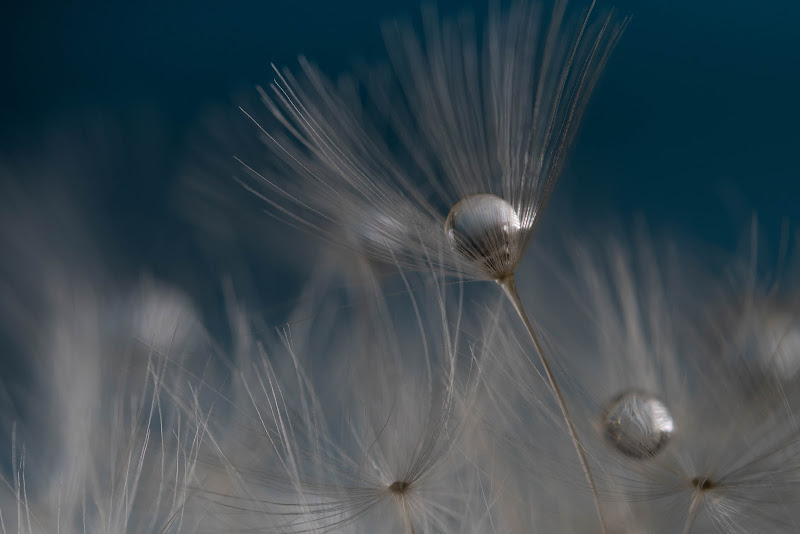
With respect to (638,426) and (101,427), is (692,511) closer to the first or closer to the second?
(638,426)

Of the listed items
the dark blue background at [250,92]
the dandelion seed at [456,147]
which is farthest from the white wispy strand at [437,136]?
the dark blue background at [250,92]

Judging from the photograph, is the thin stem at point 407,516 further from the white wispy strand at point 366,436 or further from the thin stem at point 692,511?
the thin stem at point 692,511

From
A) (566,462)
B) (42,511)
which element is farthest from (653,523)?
(42,511)

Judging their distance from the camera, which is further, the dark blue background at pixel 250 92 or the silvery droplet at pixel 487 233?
the dark blue background at pixel 250 92

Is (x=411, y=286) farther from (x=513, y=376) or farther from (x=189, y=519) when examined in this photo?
(x=189, y=519)

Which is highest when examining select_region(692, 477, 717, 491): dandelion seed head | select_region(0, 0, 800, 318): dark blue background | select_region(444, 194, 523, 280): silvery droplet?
select_region(0, 0, 800, 318): dark blue background

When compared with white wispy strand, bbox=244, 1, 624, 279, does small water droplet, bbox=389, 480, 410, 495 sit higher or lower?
lower

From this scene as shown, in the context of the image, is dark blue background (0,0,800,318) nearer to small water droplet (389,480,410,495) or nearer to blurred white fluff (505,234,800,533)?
blurred white fluff (505,234,800,533)

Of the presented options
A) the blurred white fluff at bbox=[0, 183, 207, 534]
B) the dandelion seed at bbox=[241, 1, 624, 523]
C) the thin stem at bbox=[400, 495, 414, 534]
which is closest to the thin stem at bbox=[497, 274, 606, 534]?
the dandelion seed at bbox=[241, 1, 624, 523]
